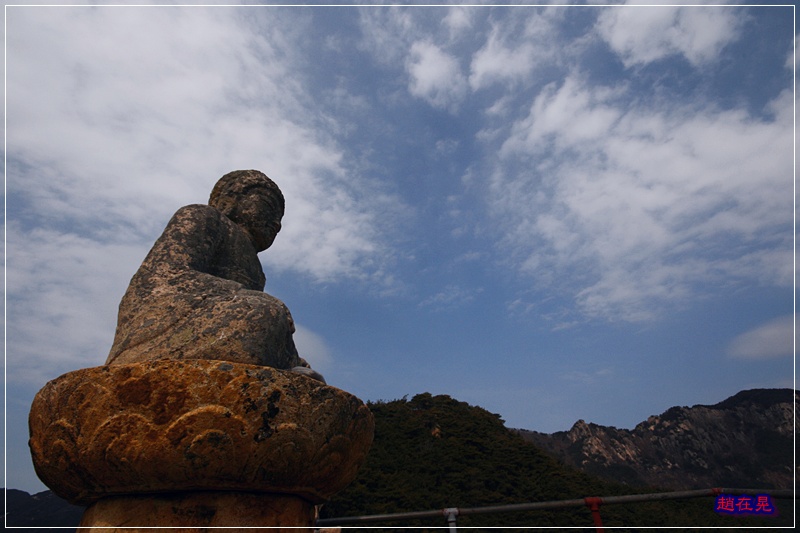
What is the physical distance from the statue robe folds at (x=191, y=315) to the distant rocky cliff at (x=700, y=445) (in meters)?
17.1

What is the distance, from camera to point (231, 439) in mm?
1863

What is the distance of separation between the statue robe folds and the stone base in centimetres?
58

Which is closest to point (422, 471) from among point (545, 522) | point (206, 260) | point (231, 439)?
point (545, 522)

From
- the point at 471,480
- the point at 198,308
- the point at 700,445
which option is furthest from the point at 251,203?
the point at 700,445

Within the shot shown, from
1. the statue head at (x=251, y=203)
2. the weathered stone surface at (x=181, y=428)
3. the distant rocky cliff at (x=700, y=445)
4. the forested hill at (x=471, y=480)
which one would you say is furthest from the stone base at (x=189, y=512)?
the distant rocky cliff at (x=700, y=445)

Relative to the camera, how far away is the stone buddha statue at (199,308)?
228cm

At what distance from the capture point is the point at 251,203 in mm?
3830

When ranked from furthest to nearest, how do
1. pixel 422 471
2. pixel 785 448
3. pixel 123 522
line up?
1. pixel 785 448
2. pixel 422 471
3. pixel 123 522

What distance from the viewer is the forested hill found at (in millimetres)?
8844

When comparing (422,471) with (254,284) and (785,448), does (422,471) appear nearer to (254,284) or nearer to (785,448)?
(254,284)

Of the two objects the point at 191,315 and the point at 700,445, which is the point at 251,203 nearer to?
the point at 191,315

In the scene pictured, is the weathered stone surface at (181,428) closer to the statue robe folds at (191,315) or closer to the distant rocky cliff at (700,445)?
the statue robe folds at (191,315)

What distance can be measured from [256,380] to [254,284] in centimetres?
172

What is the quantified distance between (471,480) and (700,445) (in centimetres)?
1368
